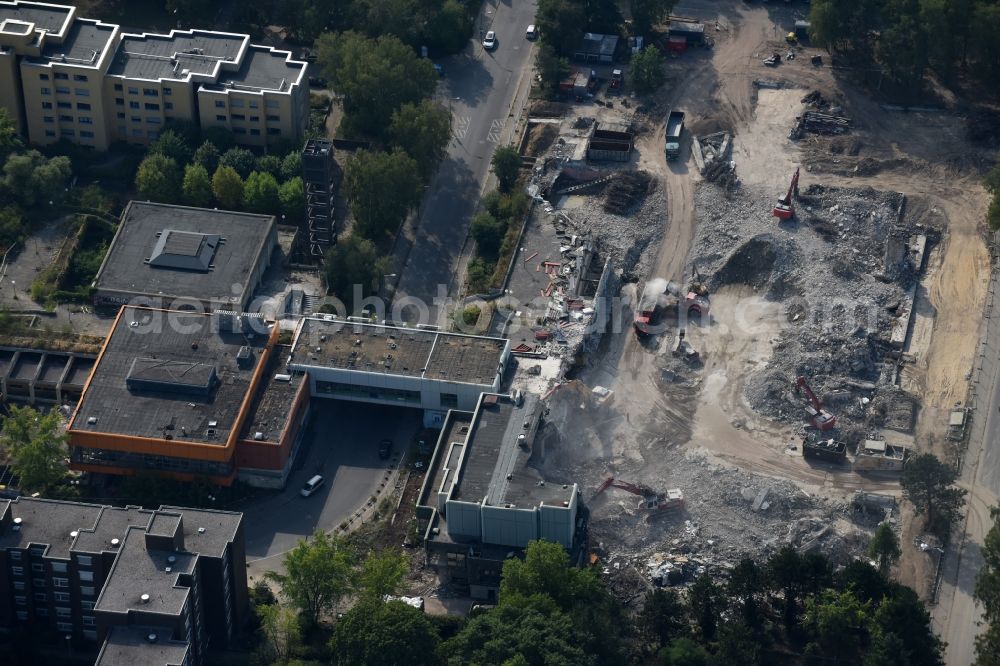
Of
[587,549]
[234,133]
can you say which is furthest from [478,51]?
[587,549]

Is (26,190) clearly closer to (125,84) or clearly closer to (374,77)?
(125,84)

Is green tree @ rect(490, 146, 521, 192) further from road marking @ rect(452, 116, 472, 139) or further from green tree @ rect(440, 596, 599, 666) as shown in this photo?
green tree @ rect(440, 596, 599, 666)

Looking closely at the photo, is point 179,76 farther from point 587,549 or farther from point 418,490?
point 587,549

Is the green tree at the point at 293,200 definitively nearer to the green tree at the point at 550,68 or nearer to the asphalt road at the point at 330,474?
the asphalt road at the point at 330,474

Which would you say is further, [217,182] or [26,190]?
[217,182]

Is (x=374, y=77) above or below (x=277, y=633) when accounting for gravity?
above

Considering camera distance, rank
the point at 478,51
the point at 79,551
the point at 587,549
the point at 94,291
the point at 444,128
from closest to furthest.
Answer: the point at 79,551 < the point at 587,549 < the point at 94,291 < the point at 444,128 < the point at 478,51

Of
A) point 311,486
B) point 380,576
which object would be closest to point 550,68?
point 311,486
